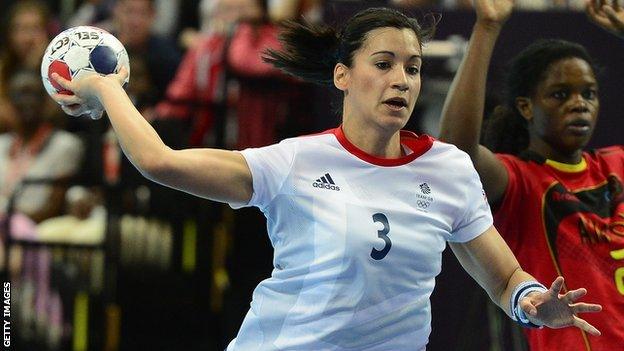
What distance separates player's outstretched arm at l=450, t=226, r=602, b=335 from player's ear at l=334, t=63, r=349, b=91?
0.68m

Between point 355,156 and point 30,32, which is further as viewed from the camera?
point 30,32

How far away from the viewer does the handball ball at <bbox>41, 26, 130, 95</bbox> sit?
12.8 ft

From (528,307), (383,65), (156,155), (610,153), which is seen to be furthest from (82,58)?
(610,153)

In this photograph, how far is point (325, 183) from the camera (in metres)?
3.96

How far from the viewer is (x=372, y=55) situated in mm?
4086

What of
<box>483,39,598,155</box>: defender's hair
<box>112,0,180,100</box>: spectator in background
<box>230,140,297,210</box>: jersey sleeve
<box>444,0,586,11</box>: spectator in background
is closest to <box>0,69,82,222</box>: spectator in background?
<box>112,0,180,100</box>: spectator in background

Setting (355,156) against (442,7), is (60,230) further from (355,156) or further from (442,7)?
(355,156)

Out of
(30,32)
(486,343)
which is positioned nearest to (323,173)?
(486,343)

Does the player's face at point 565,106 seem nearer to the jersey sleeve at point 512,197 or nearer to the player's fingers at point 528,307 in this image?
the jersey sleeve at point 512,197

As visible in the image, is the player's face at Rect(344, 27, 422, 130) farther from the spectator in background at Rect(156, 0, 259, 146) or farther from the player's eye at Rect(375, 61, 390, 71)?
the spectator in background at Rect(156, 0, 259, 146)

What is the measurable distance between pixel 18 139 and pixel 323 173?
15.0 feet

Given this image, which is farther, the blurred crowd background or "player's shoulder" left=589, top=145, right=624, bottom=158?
the blurred crowd background

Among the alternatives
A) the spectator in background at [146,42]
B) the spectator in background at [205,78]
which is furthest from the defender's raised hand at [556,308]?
the spectator in background at [146,42]

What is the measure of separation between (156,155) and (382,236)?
76cm
